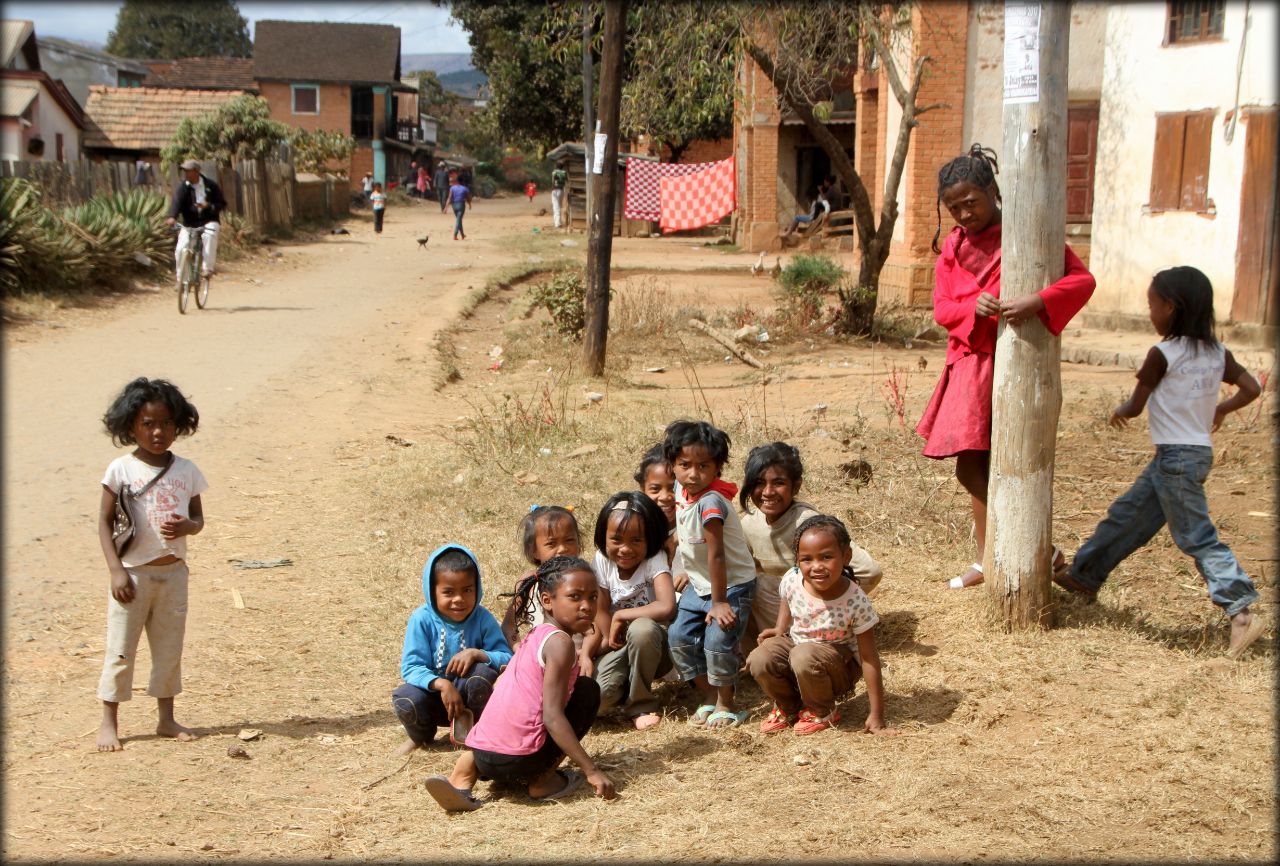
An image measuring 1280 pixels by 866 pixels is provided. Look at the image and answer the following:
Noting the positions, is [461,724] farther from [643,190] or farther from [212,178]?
[643,190]

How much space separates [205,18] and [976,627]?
8617 cm

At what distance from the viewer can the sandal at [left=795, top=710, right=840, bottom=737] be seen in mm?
4219

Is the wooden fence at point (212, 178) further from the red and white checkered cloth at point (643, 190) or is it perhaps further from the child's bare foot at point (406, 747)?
the child's bare foot at point (406, 747)

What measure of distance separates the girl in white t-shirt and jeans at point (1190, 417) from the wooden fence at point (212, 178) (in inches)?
690

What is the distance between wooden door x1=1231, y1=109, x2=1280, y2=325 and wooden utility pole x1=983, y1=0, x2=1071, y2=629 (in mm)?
8678

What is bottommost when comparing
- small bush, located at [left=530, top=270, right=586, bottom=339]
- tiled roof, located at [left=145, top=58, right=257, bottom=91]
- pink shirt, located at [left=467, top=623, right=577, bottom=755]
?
pink shirt, located at [left=467, top=623, right=577, bottom=755]

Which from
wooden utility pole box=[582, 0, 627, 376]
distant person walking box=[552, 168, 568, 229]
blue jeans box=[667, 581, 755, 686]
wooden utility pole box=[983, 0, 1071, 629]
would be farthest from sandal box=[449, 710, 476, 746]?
distant person walking box=[552, 168, 568, 229]

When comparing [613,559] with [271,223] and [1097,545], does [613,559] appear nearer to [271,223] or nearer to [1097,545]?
[1097,545]

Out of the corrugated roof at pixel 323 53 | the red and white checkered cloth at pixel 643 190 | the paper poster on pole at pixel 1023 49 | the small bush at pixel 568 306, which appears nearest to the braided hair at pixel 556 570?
the paper poster on pole at pixel 1023 49

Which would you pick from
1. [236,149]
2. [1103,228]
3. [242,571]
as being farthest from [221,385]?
[236,149]

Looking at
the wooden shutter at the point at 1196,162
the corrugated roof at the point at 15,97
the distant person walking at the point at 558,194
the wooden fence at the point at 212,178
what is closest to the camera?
the wooden shutter at the point at 1196,162

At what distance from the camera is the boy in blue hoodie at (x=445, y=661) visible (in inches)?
168

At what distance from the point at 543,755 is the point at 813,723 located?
0.97 metres

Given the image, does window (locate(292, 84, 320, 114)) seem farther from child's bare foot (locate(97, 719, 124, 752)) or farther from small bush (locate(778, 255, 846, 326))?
child's bare foot (locate(97, 719, 124, 752))
